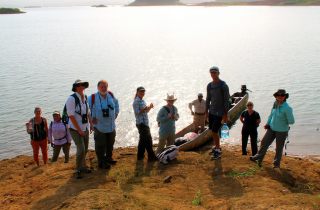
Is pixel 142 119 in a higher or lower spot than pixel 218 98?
lower

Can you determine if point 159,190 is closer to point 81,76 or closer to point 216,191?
point 216,191

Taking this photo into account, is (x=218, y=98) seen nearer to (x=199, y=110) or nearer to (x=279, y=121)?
(x=279, y=121)

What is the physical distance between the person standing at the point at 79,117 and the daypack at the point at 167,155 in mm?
2198

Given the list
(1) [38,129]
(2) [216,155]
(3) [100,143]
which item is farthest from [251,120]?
(1) [38,129]

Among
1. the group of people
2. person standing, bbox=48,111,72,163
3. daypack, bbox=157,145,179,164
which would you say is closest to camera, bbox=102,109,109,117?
the group of people

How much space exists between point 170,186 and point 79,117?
8.74ft

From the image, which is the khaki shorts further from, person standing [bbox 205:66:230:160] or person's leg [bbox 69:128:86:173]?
person's leg [bbox 69:128:86:173]

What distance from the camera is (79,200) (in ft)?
16.4

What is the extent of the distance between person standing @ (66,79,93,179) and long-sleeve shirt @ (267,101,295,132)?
185 inches

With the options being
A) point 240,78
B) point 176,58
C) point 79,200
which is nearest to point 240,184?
point 79,200

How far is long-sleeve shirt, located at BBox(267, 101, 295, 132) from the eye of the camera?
685 centimetres

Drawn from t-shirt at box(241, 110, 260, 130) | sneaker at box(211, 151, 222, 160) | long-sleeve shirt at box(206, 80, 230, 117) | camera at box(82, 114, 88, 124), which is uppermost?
long-sleeve shirt at box(206, 80, 230, 117)

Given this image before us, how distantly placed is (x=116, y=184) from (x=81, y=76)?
2451 cm

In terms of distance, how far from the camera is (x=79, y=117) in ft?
21.2
